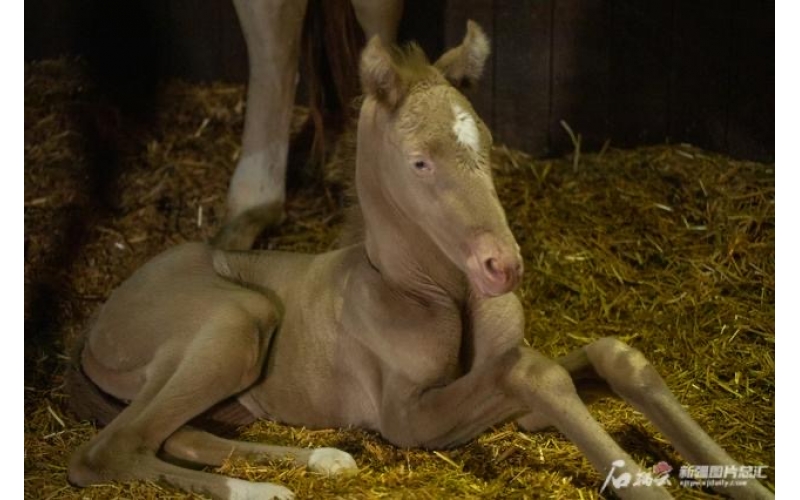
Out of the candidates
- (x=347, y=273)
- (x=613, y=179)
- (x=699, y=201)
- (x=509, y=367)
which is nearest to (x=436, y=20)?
(x=613, y=179)

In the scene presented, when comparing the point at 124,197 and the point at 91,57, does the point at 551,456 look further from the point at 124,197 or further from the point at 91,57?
the point at 91,57

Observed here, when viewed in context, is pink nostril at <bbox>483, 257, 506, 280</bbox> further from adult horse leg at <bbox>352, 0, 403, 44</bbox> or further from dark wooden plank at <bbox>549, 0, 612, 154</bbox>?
dark wooden plank at <bbox>549, 0, 612, 154</bbox>

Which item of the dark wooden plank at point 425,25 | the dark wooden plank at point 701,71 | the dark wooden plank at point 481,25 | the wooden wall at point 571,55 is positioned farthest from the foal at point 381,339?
the dark wooden plank at point 701,71

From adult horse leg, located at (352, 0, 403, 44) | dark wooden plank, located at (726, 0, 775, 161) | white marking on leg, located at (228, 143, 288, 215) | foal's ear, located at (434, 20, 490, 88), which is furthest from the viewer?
dark wooden plank, located at (726, 0, 775, 161)

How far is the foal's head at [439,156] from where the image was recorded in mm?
2848

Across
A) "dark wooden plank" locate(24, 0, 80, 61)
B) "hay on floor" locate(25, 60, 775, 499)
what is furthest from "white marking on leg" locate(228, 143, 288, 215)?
"dark wooden plank" locate(24, 0, 80, 61)

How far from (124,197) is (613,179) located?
2245mm

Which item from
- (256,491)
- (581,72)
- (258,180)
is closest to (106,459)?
(256,491)

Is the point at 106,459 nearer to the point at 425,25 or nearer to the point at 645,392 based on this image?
the point at 645,392

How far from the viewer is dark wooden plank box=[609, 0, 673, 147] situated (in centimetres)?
515

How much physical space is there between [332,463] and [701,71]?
2.85 metres

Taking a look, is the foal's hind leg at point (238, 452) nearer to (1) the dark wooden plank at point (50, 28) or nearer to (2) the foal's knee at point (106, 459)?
(2) the foal's knee at point (106, 459)

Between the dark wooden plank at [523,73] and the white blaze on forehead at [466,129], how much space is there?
242cm

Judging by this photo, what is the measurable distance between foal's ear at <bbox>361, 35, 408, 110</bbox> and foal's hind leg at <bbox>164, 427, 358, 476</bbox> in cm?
102
